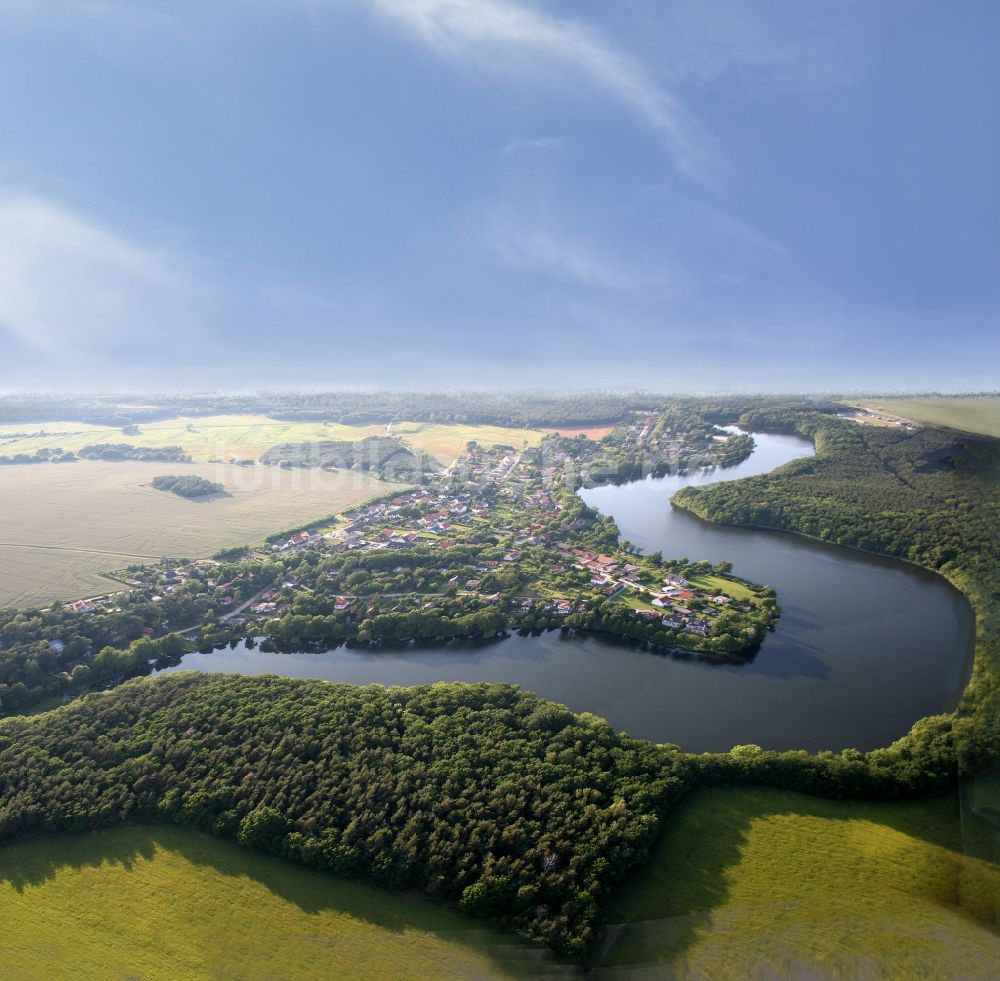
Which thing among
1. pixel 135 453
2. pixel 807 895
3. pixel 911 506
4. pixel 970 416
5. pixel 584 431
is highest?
pixel 970 416

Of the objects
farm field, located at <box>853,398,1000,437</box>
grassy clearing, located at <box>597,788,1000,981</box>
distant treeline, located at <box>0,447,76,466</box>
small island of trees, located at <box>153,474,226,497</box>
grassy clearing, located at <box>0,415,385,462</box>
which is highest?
farm field, located at <box>853,398,1000,437</box>

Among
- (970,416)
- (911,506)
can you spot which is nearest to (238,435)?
(911,506)

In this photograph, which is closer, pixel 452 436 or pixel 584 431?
pixel 452 436

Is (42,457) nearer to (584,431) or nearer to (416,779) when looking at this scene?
(584,431)

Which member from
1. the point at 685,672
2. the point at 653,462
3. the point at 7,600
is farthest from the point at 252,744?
the point at 653,462

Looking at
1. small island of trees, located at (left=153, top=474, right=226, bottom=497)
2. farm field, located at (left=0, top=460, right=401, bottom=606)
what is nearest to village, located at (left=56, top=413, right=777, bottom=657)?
farm field, located at (left=0, top=460, right=401, bottom=606)

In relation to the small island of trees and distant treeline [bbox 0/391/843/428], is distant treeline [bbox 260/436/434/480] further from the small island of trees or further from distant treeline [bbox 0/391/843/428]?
distant treeline [bbox 0/391/843/428]
